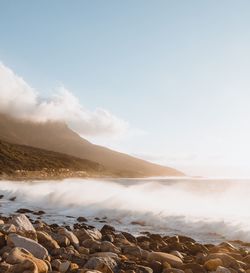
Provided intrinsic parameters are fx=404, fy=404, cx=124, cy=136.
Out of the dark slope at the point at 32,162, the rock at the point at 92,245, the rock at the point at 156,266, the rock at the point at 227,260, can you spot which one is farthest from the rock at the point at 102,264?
the dark slope at the point at 32,162

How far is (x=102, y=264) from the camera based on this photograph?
343 inches

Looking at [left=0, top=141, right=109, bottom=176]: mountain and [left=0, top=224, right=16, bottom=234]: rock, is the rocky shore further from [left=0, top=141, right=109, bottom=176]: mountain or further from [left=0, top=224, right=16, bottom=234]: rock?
[left=0, top=141, right=109, bottom=176]: mountain

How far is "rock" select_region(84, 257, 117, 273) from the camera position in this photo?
337 inches

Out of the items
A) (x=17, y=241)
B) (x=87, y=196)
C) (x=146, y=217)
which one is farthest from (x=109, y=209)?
(x=17, y=241)

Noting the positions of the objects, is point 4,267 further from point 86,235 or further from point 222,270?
point 86,235

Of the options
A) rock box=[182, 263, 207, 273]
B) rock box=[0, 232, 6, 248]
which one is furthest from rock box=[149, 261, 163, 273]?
rock box=[0, 232, 6, 248]

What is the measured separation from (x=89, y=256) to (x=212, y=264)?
9.80ft

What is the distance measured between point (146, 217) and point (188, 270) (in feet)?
43.1

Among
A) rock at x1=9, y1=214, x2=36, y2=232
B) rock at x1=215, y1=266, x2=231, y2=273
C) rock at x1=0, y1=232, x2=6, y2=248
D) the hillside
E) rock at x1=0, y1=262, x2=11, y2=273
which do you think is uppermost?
the hillside

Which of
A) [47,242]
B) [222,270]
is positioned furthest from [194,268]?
[47,242]

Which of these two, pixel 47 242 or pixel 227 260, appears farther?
pixel 47 242

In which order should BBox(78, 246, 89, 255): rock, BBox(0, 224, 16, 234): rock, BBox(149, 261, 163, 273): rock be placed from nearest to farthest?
BBox(149, 261, 163, 273): rock → BBox(78, 246, 89, 255): rock → BBox(0, 224, 16, 234): rock

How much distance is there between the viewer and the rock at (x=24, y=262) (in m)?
7.43

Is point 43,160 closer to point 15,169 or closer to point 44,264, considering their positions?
point 15,169
